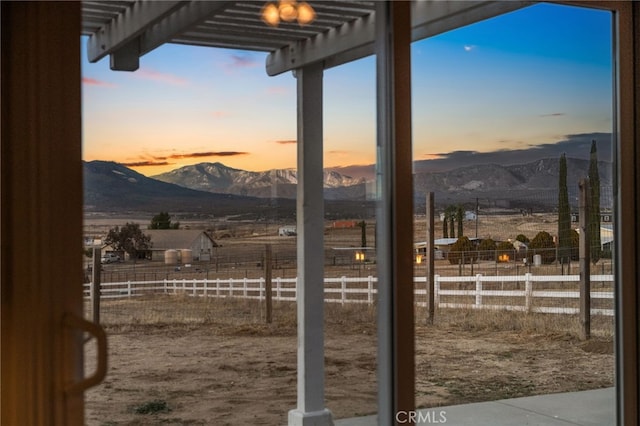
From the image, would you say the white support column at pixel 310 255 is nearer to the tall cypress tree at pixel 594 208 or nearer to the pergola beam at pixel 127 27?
the pergola beam at pixel 127 27

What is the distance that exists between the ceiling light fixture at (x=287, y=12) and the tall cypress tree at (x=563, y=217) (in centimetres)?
105

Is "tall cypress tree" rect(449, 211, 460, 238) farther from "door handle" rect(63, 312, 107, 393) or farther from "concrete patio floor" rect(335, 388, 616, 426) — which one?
"door handle" rect(63, 312, 107, 393)

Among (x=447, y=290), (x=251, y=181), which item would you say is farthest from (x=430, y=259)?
(x=251, y=181)

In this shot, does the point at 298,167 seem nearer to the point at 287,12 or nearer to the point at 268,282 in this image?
the point at 268,282

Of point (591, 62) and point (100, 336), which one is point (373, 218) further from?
point (591, 62)

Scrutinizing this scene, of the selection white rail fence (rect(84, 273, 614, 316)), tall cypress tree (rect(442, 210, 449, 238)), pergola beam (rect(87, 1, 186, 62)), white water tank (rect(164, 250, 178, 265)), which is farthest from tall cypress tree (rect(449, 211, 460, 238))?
pergola beam (rect(87, 1, 186, 62))

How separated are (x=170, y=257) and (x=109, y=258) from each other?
175 mm

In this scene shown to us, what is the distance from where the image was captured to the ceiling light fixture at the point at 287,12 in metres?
2.28

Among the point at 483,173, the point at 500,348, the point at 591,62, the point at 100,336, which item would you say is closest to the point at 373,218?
the point at 483,173

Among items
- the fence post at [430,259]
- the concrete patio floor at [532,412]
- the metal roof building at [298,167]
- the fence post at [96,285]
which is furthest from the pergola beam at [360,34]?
the concrete patio floor at [532,412]

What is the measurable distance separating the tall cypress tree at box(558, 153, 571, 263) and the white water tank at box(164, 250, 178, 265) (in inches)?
53.9

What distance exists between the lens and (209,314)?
2.18m

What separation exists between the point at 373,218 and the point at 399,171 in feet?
0.54

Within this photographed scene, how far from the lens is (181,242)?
215cm
